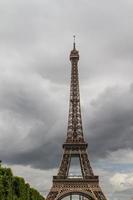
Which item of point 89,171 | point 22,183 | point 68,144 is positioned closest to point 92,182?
point 89,171

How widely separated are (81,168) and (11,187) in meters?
55.5

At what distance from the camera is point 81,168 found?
12775 cm

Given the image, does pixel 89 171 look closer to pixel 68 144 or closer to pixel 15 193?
pixel 68 144

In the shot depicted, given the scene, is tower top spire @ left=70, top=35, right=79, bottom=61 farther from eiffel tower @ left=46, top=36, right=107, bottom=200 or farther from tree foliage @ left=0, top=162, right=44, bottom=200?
tree foliage @ left=0, top=162, right=44, bottom=200

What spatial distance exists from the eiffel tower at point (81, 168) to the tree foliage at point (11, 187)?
1489 inches

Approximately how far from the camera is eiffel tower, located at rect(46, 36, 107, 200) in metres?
126

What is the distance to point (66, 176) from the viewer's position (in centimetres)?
12781

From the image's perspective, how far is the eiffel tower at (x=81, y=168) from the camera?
413 feet

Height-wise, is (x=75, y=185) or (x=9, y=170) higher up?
(x=75, y=185)

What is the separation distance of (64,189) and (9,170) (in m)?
57.1

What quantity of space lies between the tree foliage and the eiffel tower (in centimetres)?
3782

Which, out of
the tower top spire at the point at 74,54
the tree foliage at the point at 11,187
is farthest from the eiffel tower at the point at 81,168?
the tree foliage at the point at 11,187

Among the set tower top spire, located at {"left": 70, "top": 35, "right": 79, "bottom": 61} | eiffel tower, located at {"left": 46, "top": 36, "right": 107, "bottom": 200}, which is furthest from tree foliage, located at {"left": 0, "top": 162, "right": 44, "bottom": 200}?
tower top spire, located at {"left": 70, "top": 35, "right": 79, "bottom": 61}

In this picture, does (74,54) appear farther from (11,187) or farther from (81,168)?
(11,187)
